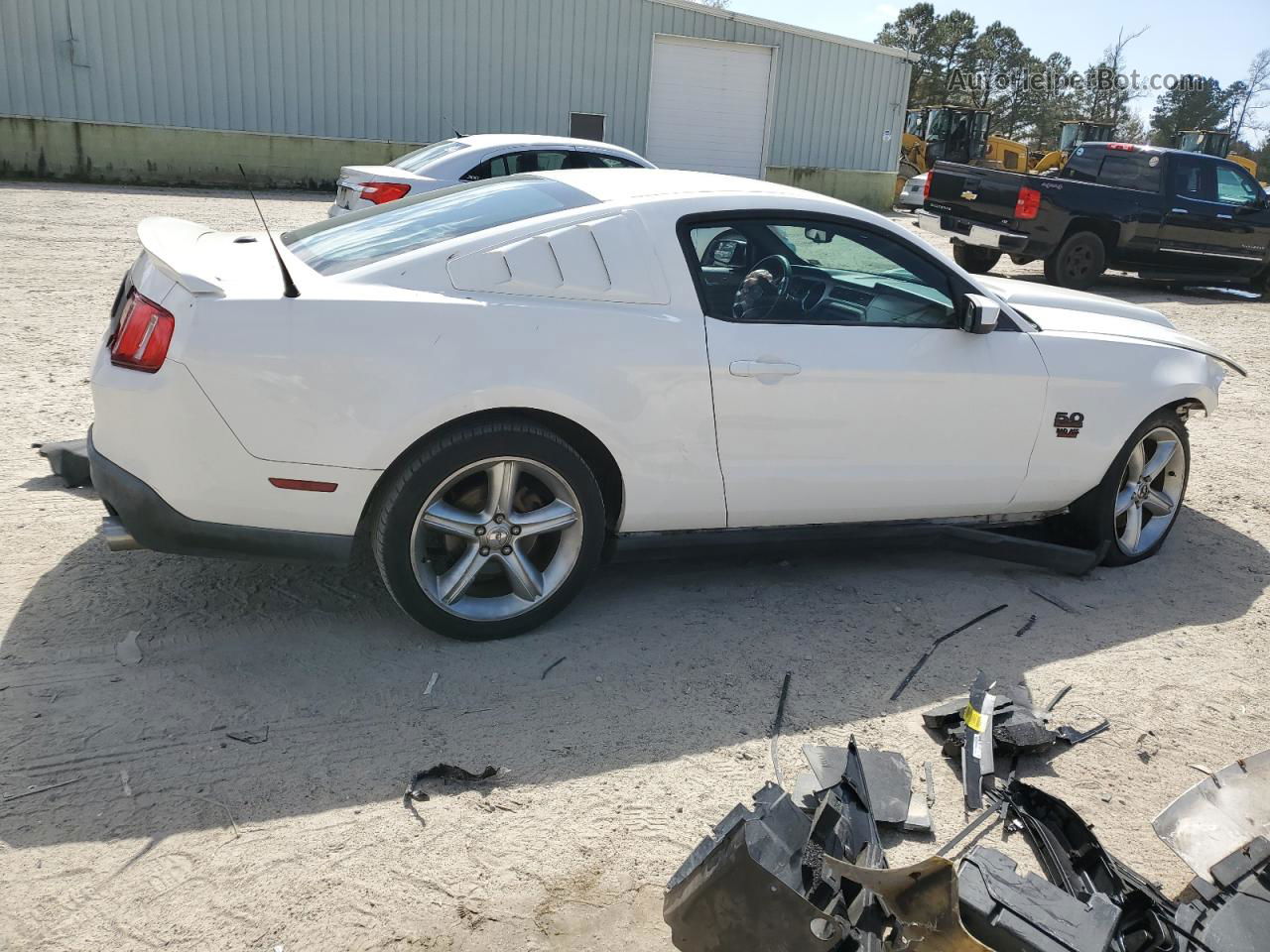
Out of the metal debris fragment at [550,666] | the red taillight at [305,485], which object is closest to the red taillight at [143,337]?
the red taillight at [305,485]

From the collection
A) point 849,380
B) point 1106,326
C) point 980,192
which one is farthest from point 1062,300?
point 980,192

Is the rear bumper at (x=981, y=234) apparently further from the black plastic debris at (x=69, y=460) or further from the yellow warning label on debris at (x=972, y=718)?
the black plastic debris at (x=69, y=460)

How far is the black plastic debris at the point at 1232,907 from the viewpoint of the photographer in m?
2.57

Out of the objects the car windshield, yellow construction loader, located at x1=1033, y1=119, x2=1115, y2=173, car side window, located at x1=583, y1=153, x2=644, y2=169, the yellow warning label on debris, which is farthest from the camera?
yellow construction loader, located at x1=1033, y1=119, x2=1115, y2=173

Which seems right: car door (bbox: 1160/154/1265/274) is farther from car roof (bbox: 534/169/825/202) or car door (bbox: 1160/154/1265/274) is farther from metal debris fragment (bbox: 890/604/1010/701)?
car roof (bbox: 534/169/825/202)

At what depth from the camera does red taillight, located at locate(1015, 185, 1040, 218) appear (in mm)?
13602

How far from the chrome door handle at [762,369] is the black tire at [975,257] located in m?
11.7

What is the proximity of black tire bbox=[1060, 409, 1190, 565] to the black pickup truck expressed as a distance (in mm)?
9310

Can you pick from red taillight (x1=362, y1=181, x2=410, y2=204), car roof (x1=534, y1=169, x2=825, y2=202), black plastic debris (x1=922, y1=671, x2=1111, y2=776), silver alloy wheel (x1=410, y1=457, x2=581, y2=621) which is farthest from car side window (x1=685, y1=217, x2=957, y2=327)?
red taillight (x1=362, y1=181, x2=410, y2=204)

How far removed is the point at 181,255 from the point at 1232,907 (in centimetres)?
368

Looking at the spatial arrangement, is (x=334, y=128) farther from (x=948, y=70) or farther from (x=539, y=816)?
(x=948, y=70)

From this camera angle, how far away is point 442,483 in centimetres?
359

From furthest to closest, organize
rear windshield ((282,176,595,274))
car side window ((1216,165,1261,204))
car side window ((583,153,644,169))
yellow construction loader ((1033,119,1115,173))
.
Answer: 1. yellow construction loader ((1033,119,1115,173))
2. car side window ((1216,165,1261,204))
3. car side window ((583,153,644,169))
4. rear windshield ((282,176,595,274))

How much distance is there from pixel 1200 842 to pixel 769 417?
76.0 inches
